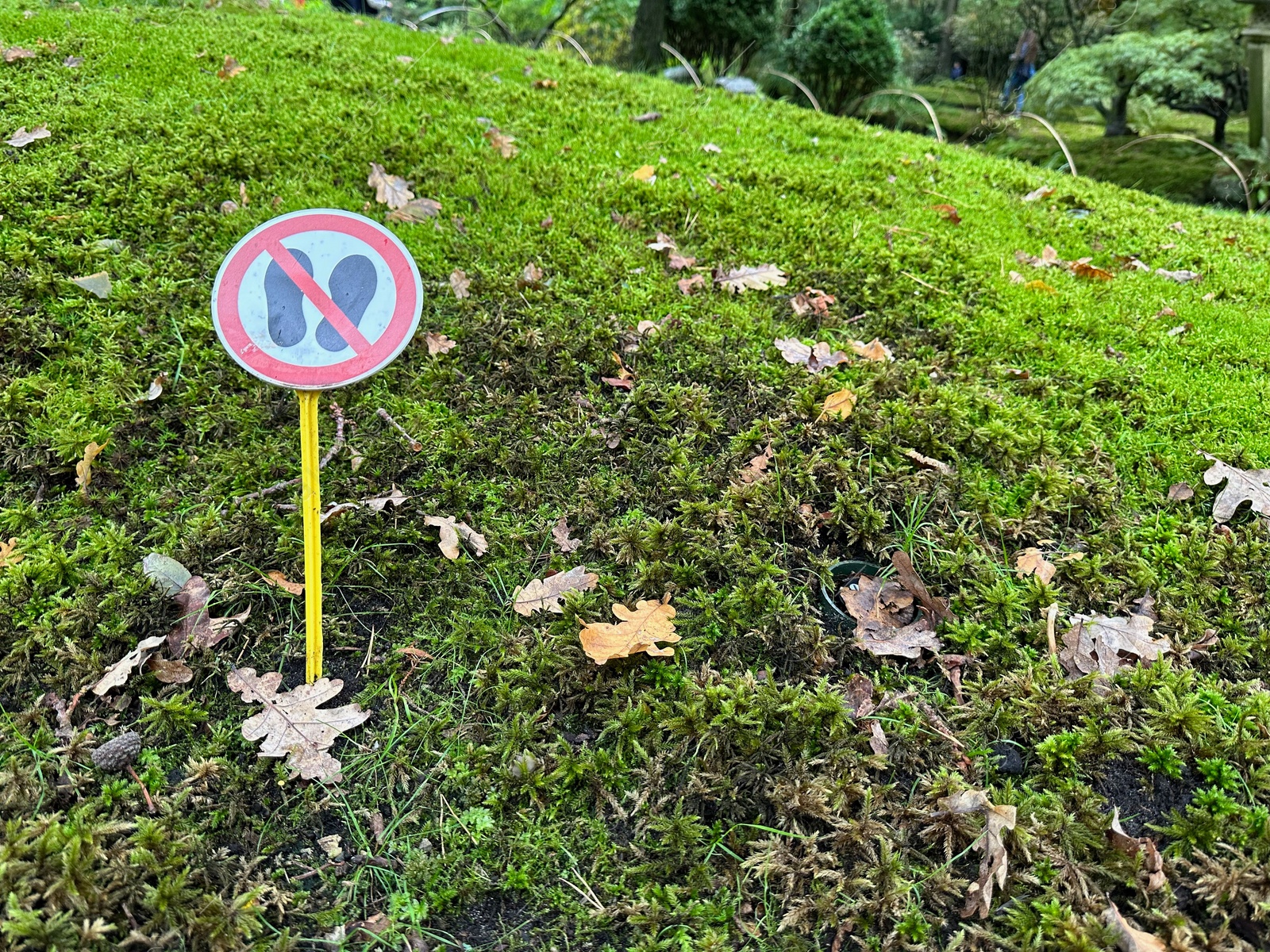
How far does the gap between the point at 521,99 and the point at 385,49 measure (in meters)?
1.31

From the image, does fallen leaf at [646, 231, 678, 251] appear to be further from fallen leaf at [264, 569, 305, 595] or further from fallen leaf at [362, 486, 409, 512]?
fallen leaf at [264, 569, 305, 595]

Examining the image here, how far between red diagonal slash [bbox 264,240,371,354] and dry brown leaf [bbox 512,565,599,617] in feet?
3.00

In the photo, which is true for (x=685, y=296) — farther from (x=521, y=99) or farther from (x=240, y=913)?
(x=240, y=913)

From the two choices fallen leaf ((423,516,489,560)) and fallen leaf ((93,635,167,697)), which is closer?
fallen leaf ((93,635,167,697))

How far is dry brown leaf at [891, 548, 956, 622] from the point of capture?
2342mm

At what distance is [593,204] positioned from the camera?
4086 millimetres

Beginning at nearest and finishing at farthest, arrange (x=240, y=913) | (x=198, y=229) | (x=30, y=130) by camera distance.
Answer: (x=240, y=913) → (x=198, y=229) → (x=30, y=130)

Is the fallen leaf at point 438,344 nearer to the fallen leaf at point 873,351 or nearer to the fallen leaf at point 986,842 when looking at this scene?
the fallen leaf at point 873,351

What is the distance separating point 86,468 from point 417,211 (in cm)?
198

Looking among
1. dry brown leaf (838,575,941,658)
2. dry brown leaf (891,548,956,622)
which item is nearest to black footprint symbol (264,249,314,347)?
dry brown leaf (838,575,941,658)

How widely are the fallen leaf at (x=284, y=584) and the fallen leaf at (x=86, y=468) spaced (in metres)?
0.82

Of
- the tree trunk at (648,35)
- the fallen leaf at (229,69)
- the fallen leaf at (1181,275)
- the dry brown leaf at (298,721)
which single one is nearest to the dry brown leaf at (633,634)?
the dry brown leaf at (298,721)

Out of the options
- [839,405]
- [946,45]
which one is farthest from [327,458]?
[946,45]

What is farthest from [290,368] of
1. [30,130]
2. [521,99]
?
[521,99]
